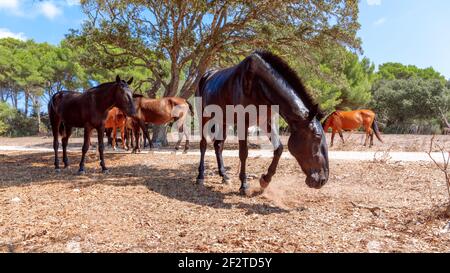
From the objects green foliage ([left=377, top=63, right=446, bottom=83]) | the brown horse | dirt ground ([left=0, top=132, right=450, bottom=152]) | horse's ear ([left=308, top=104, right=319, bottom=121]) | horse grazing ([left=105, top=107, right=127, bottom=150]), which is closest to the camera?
horse's ear ([left=308, top=104, right=319, bottom=121])

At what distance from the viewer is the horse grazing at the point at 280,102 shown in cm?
373

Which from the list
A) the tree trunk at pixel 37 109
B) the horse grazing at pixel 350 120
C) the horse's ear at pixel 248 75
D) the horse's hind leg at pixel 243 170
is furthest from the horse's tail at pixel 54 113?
the tree trunk at pixel 37 109

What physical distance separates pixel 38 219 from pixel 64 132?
4.53m

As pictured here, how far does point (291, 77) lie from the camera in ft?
13.5

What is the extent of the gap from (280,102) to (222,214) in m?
1.54

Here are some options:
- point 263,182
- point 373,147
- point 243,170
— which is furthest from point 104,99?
point 373,147

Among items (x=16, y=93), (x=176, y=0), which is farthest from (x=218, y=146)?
(x=16, y=93)

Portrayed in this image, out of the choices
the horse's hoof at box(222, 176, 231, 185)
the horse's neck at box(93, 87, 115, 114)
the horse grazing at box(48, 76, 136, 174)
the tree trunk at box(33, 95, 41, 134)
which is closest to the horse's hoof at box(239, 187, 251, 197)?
the horse's hoof at box(222, 176, 231, 185)

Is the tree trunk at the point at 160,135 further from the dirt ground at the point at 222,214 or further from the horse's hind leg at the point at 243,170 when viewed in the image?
the horse's hind leg at the point at 243,170

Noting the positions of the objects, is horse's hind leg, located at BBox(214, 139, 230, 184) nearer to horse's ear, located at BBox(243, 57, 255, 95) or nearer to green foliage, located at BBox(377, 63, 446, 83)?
horse's ear, located at BBox(243, 57, 255, 95)

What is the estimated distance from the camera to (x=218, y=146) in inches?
219

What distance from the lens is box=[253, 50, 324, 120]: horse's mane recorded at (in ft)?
13.0

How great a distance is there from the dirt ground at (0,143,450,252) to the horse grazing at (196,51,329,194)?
0.52m

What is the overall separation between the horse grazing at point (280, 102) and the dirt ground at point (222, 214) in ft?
1.70
